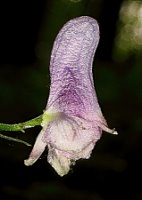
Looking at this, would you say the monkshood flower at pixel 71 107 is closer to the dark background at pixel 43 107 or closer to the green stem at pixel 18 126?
the green stem at pixel 18 126

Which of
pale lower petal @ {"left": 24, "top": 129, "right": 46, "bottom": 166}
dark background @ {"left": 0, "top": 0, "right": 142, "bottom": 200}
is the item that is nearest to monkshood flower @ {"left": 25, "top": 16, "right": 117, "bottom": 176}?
pale lower petal @ {"left": 24, "top": 129, "right": 46, "bottom": 166}

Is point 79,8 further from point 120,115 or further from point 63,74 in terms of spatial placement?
point 63,74

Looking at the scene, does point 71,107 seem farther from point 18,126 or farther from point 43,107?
point 43,107

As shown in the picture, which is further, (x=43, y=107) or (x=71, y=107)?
(x=43, y=107)

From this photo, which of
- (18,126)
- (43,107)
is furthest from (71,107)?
(43,107)

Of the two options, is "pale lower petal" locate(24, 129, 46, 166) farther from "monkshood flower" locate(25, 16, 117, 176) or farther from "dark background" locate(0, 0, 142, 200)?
"dark background" locate(0, 0, 142, 200)

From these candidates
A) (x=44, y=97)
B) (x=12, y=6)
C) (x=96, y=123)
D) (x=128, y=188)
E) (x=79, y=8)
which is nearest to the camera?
(x=96, y=123)

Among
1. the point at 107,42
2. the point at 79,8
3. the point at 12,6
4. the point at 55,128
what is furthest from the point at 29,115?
the point at 79,8
